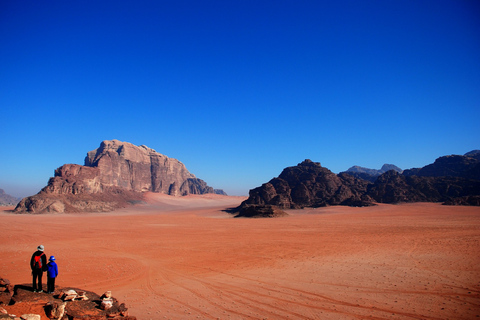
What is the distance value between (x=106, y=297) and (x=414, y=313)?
8.52 metres

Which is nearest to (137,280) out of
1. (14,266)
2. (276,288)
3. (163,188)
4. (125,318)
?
(125,318)

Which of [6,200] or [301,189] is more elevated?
[301,189]

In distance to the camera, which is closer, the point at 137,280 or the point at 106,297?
the point at 106,297

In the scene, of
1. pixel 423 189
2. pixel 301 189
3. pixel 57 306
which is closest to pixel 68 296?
Result: pixel 57 306

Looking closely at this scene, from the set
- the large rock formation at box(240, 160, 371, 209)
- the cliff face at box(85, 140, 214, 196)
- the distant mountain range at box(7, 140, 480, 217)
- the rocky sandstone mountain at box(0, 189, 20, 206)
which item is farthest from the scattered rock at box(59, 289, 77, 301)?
the rocky sandstone mountain at box(0, 189, 20, 206)

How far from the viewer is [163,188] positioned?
119 m

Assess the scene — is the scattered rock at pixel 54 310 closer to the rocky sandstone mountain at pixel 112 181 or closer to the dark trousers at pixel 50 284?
the dark trousers at pixel 50 284

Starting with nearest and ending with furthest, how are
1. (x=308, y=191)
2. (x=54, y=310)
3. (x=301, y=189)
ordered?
(x=54, y=310)
(x=301, y=189)
(x=308, y=191)

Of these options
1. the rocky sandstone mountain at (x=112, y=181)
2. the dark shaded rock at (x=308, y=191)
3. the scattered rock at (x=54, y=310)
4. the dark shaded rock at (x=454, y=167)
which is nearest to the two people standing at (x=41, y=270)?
the scattered rock at (x=54, y=310)

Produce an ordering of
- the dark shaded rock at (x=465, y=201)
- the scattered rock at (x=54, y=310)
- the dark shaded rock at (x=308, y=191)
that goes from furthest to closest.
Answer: the dark shaded rock at (x=308, y=191), the dark shaded rock at (x=465, y=201), the scattered rock at (x=54, y=310)

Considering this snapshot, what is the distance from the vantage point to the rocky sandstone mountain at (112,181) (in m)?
64.4

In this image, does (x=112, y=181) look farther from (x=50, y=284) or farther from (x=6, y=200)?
(x=6, y=200)

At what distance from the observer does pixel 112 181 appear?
95.4m

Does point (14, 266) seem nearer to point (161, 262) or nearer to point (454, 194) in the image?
point (161, 262)
